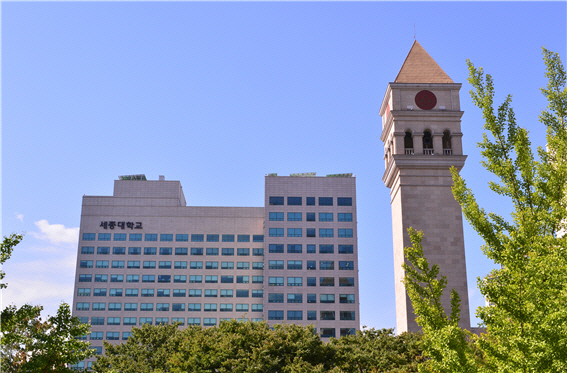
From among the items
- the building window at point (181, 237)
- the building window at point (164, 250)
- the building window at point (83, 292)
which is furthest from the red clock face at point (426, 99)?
the building window at point (83, 292)

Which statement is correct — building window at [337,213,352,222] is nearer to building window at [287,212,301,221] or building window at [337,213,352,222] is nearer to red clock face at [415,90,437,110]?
building window at [287,212,301,221]

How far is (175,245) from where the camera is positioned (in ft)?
374

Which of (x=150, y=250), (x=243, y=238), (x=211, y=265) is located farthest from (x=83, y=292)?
(x=243, y=238)

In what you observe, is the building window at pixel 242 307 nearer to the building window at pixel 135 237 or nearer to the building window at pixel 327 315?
the building window at pixel 327 315

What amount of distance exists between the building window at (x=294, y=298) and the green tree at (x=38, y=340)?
2984 inches

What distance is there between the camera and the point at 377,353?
4538cm

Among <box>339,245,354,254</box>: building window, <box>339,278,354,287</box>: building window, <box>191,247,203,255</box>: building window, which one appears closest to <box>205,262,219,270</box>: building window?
<box>191,247,203,255</box>: building window

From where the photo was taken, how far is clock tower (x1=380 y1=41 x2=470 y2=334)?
5803cm

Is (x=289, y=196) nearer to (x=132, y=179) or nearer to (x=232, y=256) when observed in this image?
(x=232, y=256)

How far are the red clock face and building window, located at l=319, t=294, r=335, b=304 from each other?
50034mm

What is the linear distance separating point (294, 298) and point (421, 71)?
53.0 m

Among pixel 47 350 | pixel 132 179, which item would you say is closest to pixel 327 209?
pixel 132 179

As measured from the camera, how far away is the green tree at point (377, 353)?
143 feet

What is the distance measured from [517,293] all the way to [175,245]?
99.5 metres
